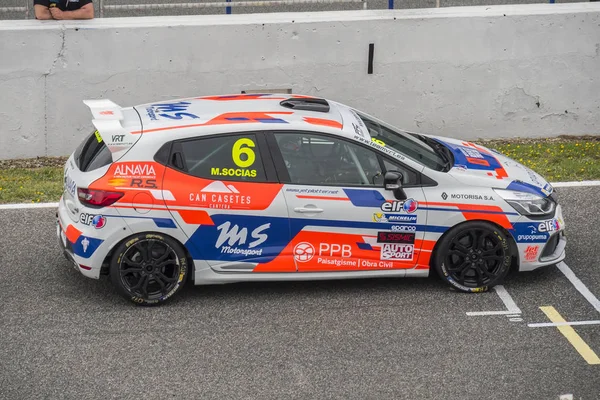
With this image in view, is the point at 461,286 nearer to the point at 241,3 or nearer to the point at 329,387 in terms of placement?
the point at 329,387

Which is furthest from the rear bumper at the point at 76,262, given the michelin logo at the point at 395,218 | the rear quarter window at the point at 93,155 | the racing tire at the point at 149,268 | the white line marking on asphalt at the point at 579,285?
the white line marking on asphalt at the point at 579,285

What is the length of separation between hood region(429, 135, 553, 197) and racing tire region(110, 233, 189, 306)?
2.34 meters

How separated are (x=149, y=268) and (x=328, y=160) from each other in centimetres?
166

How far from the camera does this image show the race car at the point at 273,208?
7.19 meters

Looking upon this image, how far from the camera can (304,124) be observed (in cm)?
740

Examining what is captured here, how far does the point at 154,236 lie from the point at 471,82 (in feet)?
18.5

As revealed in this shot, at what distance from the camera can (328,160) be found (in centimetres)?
738

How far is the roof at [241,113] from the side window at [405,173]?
50 centimetres

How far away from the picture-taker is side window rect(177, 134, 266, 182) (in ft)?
23.9

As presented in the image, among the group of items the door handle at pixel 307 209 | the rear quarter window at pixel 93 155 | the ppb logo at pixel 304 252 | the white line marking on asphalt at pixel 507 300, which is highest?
the rear quarter window at pixel 93 155

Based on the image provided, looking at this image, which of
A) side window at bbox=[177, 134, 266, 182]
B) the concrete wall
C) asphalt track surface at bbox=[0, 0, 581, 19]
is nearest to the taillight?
side window at bbox=[177, 134, 266, 182]

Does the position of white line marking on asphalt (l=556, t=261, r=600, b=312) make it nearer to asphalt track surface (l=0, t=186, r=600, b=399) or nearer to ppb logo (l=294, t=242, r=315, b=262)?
asphalt track surface (l=0, t=186, r=600, b=399)

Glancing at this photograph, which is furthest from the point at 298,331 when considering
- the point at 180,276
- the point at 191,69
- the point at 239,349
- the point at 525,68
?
the point at 525,68

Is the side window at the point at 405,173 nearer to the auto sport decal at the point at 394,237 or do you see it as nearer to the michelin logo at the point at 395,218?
the michelin logo at the point at 395,218
